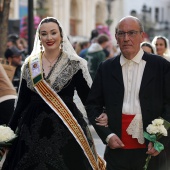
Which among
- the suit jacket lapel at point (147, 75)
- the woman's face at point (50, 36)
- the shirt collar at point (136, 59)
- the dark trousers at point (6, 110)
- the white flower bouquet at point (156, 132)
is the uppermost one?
the woman's face at point (50, 36)

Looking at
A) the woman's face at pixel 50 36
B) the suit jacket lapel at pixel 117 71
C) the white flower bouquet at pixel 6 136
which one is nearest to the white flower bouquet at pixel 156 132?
the suit jacket lapel at pixel 117 71

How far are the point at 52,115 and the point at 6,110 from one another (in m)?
0.67

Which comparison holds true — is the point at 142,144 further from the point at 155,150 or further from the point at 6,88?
the point at 6,88

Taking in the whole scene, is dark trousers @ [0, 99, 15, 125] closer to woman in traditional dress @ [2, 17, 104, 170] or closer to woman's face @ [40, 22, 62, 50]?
woman in traditional dress @ [2, 17, 104, 170]

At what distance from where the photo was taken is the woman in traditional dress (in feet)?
20.5

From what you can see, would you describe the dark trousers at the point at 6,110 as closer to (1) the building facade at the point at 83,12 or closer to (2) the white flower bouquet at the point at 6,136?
(2) the white flower bouquet at the point at 6,136

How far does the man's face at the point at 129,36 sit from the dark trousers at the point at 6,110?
2.04 m

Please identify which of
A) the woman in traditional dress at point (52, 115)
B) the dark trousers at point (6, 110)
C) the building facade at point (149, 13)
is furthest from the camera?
the building facade at point (149, 13)

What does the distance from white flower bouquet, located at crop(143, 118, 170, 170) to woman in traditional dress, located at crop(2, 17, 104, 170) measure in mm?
1423

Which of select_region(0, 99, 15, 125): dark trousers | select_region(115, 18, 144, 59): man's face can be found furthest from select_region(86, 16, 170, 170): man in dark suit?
select_region(0, 99, 15, 125): dark trousers

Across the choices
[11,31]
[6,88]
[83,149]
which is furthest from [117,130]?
[11,31]

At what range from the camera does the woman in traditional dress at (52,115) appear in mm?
6242

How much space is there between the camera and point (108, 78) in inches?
203

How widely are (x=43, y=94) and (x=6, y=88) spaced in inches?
26.2
